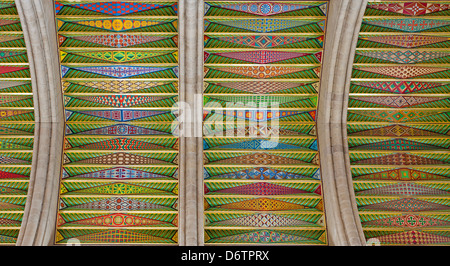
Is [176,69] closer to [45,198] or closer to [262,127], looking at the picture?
[262,127]

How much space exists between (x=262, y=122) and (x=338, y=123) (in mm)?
1780

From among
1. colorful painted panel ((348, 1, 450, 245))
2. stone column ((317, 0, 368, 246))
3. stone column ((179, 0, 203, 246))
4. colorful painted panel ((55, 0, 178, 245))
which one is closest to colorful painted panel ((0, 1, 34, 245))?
colorful painted panel ((55, 0, 178, 245))

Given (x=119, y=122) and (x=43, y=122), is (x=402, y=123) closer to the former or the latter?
(x=119, y=122)

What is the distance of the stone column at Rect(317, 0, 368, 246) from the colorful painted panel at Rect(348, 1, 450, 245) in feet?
0.99

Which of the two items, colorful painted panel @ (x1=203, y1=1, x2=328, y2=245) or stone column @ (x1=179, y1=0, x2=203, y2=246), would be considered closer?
stone column @ (x1=179, y1=0, x2=203, y2=246)

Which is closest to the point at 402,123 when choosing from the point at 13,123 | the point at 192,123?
the point at 192,123

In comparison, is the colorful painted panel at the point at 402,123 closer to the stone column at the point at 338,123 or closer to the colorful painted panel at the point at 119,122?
the stone column at the point at 338,123

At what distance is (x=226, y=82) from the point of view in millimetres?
14398

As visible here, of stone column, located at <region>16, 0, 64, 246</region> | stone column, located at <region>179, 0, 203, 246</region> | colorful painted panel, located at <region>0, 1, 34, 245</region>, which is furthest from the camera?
colorful painted panel, located at <region>0, 1, 34, 245</region>

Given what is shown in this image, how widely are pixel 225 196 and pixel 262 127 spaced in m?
1.92

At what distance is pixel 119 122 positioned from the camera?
47.7ft

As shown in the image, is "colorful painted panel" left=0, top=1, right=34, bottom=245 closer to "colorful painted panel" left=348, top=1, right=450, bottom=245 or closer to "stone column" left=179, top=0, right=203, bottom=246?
"stone column" left=179, top=0, right=203, bottom=246

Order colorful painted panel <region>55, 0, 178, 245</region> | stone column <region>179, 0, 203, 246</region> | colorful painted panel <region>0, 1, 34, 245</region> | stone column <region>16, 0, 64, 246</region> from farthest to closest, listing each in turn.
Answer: colorful painted panel <region>55, 0, 178, 245</region>
colorful painted panel <region>0, 1, 34, 245</region>
stone column <region>179, 0, 203, 246</region>
stone column <region>16, 0, 64, 246</region>

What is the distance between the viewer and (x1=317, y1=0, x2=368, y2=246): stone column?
13.3m
